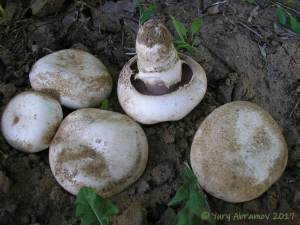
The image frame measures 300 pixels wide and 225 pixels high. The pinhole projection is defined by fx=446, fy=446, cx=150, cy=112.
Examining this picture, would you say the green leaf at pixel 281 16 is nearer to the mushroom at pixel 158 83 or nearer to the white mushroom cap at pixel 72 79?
the mushroom at pixel 158 83

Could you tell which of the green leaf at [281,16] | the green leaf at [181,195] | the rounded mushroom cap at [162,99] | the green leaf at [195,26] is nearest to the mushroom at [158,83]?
the rounded mushroom cap at [162,99]

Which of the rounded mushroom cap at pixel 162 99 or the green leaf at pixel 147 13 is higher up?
the green leaf at pixel 147 13

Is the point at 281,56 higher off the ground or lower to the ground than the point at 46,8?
lower

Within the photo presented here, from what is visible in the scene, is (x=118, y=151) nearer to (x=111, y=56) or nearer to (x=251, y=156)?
(x=251, y=156)

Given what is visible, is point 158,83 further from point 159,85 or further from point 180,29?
point 180,29

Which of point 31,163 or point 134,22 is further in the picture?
point 134,22

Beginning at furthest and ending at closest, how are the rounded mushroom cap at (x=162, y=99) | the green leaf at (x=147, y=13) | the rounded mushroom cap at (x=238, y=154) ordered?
1. the green leaf at (x=147, y=13)
2. the rounded mushroom cap at (x=162, y=99)
3. the rounded mushroom cap at (x=238, y=154)

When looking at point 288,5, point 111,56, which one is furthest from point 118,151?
point 288,5
